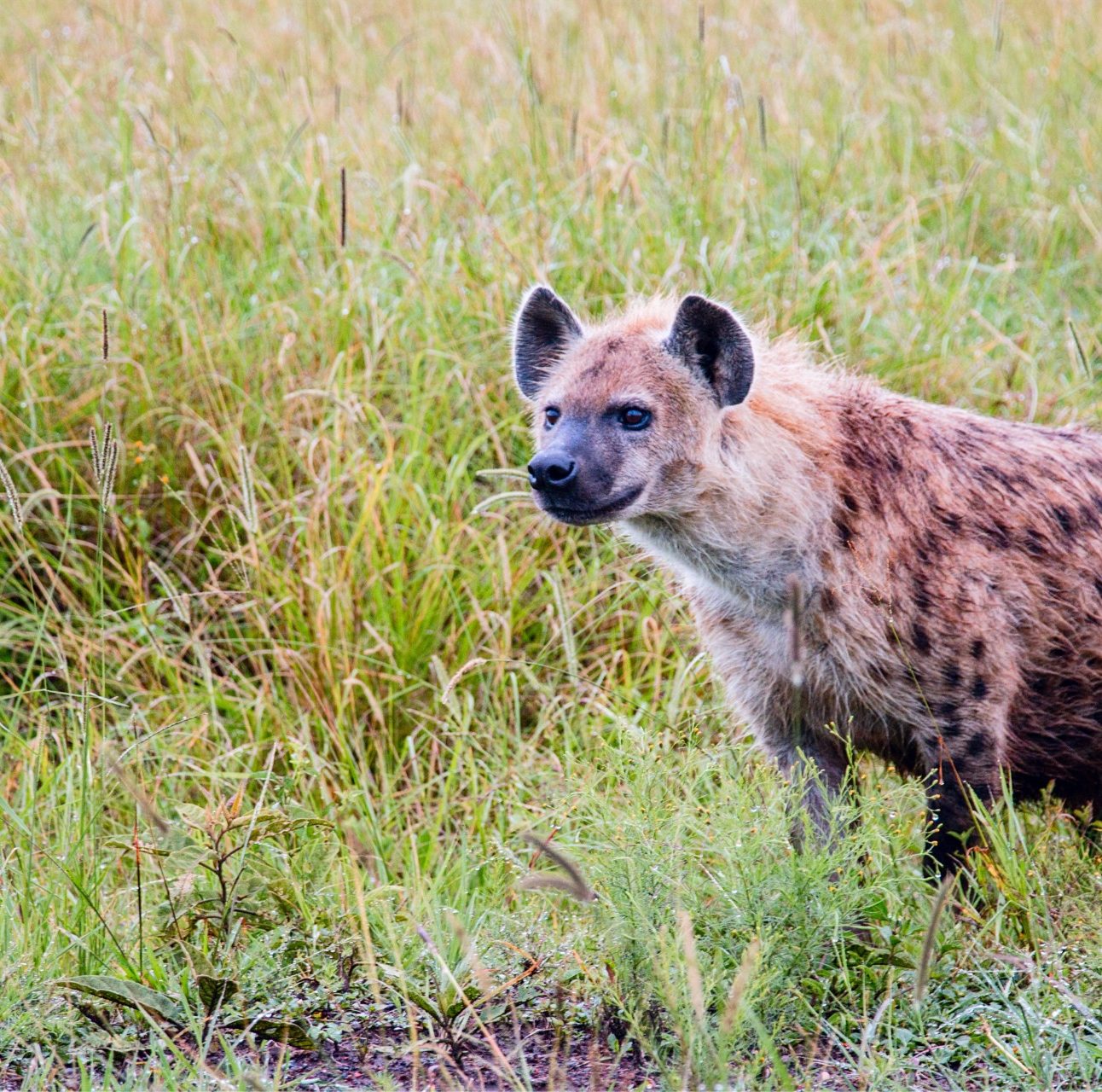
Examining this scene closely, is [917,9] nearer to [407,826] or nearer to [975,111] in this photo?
[975,111]

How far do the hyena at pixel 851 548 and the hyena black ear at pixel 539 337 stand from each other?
0.19 m

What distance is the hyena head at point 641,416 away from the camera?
10.3 ft

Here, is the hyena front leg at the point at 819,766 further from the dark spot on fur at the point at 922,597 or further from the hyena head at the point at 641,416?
the hyena head at the point at 641,416

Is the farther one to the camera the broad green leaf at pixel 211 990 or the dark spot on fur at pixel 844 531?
the dark spot on fur at pixel 844 531

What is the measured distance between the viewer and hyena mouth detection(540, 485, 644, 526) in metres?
3.13

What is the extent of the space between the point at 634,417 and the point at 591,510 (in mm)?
244

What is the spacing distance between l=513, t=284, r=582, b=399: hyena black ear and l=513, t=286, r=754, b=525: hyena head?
218 millimetres

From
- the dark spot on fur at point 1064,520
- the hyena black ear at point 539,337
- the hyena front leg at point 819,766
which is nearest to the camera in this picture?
the hyena front leg at point 819,766

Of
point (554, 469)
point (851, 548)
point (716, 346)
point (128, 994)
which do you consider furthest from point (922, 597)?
point (128, 994)

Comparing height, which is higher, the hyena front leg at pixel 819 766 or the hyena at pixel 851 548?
the hyena at pixel 851 548

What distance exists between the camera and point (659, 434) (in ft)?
10.6

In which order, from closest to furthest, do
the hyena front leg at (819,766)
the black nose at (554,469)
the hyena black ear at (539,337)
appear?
the black nose at (554,469)
the hyena front leg at (819,766)
the hyena black ear at (539,337)

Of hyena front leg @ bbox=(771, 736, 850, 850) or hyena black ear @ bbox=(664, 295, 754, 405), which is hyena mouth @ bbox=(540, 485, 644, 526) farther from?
hyena front leg @ bbox=(771, 736, 850, 850)

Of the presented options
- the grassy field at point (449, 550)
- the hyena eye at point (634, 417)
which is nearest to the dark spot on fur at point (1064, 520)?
the grassy field at point (449, 550)
